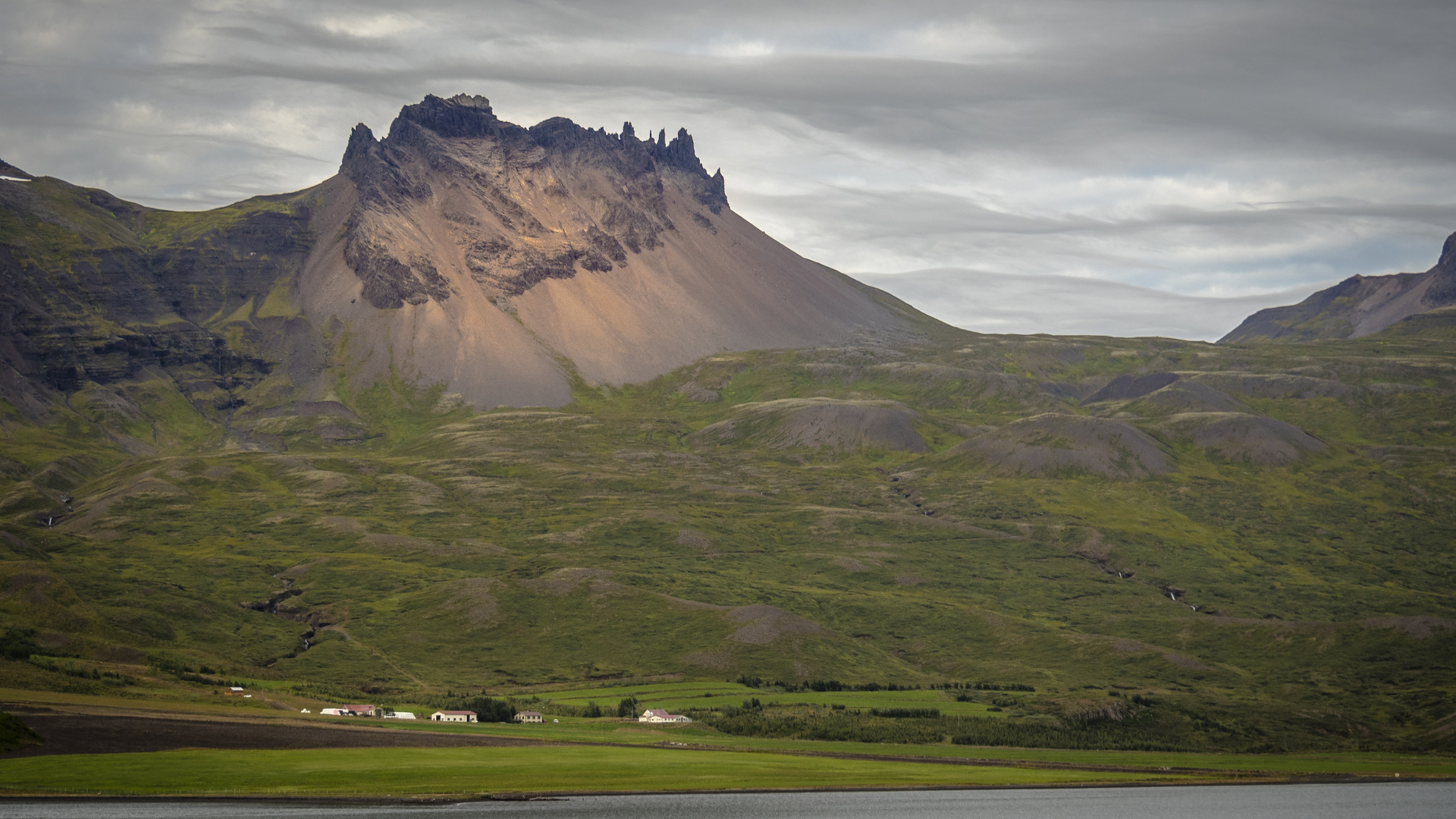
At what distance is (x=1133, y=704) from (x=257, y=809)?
426ft

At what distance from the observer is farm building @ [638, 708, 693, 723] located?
578 ft

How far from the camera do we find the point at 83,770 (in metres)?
110

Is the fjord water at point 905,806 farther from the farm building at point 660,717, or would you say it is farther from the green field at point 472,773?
the farm building at point 660,717

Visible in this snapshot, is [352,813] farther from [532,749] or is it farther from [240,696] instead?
[240,696]

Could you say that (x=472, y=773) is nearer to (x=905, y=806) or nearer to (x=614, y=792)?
(x=614, y=792)

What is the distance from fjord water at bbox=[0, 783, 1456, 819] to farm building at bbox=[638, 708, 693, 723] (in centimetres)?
5075

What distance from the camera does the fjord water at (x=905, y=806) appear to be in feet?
332

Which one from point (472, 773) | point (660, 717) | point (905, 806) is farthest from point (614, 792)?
point (660, 717)

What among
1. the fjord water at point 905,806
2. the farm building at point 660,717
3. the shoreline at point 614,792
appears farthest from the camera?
the farm building at point 660,717

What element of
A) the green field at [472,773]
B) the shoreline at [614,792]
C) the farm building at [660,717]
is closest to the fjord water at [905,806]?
the shoreline at [614,792]

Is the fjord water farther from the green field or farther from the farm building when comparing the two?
the farm building

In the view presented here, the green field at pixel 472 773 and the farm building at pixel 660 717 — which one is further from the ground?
the green field at pixel 472 773

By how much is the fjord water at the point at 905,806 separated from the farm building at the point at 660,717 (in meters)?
50.8

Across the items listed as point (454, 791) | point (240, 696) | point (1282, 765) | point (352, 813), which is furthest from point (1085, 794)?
point (240, 696)
